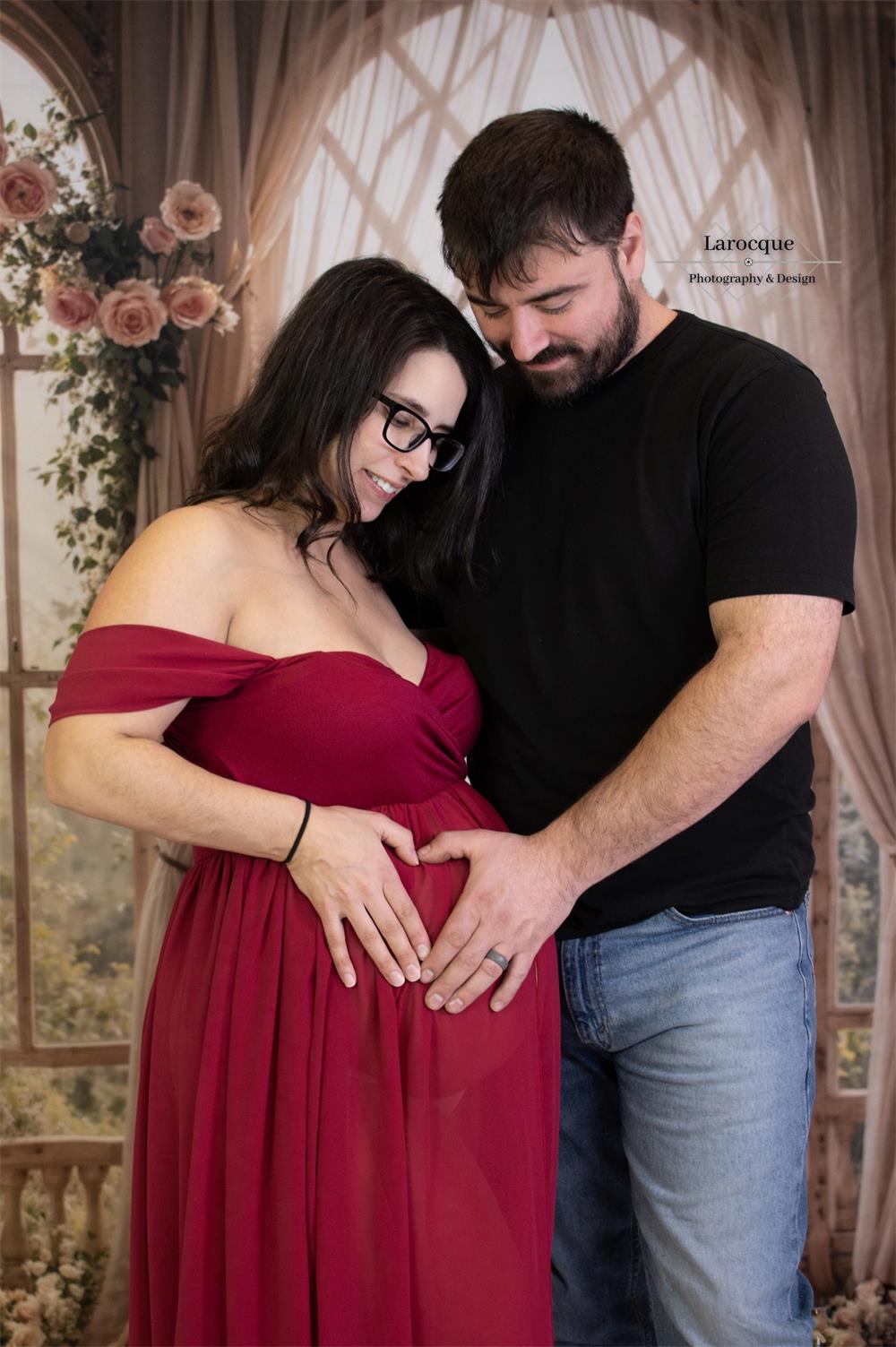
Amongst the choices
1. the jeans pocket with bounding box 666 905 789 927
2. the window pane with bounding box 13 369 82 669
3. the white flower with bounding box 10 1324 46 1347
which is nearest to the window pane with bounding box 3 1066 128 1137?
the white flower with bounding box 10 1324 46 1347

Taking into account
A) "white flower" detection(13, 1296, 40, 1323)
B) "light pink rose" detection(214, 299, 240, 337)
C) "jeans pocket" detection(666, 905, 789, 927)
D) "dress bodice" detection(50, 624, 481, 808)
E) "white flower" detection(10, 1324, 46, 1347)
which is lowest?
"white flower" detection(10, 1324, 46, 1347)

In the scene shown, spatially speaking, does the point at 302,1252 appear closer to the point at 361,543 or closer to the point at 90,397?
the point at 361,543

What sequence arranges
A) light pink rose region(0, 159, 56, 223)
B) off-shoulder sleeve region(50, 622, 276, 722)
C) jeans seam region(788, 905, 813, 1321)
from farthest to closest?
light pink rose region(0, 159, 56, 223) < jeans seam region(788, 905, 813, 1321) < off-shoulder sleeve region(50, 622, 276, 722)

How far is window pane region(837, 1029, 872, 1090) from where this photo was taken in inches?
99.7

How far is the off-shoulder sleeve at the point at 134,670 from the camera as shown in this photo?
1.30 meters

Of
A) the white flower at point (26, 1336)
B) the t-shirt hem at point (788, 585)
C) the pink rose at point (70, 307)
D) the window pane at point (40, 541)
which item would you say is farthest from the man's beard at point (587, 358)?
the white flower at point (26, 1336)

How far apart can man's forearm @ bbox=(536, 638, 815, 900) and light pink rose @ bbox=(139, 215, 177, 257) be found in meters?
1.41

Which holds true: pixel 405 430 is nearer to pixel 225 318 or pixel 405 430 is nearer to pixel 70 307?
pixel 225 318

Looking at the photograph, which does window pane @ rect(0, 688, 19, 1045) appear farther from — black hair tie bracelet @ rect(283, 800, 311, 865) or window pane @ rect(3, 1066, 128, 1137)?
black hair tie bracelet @ rect(283, 800, 311, 865)

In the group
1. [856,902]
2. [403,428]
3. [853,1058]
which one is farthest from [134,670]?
[853,1058]

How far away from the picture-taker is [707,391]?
150cm

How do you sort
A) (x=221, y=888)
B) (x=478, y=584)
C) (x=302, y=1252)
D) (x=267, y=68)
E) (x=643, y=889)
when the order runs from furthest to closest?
(x=267, y=68), (x=478, y=584), (x=643, y=889), (x=221, y=888), (x=302, y=1252)

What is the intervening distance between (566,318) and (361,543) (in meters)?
0.48

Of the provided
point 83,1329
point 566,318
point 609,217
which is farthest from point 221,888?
point 83,1329
